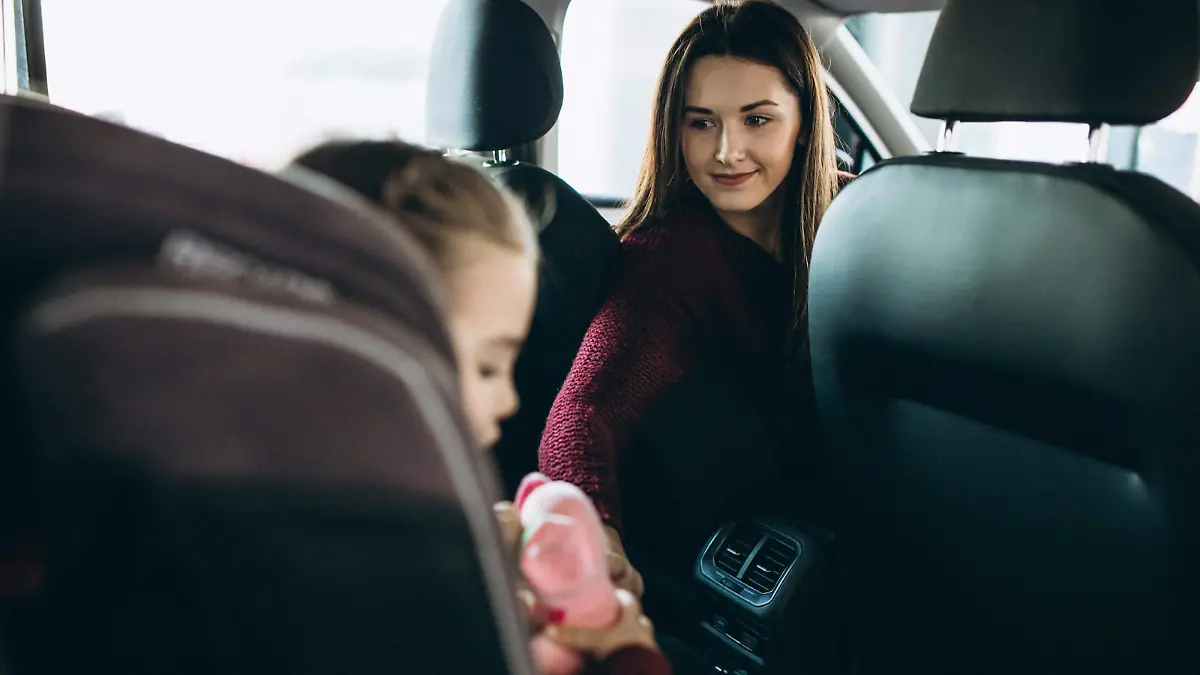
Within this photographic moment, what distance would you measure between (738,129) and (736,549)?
0.71m

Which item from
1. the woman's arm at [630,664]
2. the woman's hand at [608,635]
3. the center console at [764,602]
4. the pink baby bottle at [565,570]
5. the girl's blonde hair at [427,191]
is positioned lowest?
the center console at [764,602]

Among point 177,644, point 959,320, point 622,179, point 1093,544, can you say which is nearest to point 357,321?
point 177,644

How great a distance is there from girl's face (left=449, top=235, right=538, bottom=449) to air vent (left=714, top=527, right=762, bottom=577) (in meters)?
0.87

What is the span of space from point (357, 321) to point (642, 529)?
1.22 m

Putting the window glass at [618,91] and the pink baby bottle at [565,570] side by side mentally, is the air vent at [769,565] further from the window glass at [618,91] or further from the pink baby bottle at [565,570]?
the window glass at [618,91]

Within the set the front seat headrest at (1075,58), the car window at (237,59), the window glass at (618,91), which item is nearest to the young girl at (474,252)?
the front seat headrest at (1075,58)

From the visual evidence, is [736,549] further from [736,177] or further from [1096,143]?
[1096,143]

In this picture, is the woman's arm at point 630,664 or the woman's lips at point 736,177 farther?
the woman's lips at point 736,177

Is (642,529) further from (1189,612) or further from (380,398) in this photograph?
(380,398)

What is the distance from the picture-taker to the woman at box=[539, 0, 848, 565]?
4.95 feet

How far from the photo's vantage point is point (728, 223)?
175 cm

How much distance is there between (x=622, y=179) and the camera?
3.15m

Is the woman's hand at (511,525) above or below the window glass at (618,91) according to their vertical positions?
below

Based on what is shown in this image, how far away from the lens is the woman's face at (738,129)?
1.66 meters
